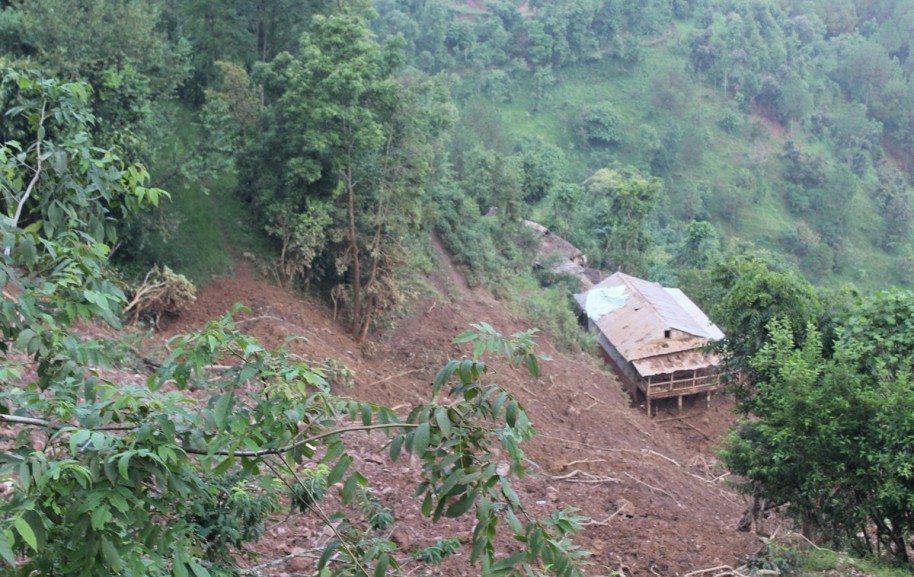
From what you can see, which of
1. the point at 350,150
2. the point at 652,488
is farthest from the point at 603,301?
the point at 652,488

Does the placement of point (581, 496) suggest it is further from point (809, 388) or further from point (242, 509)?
point (242, 509)

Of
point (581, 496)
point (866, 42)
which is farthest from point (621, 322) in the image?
point (866, 42)

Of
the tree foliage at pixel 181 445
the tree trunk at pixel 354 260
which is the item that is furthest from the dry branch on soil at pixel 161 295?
the tree foliage at pixel 181 445

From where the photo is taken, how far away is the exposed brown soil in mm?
8231

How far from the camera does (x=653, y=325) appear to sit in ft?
70.9

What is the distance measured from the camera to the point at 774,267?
22516mm

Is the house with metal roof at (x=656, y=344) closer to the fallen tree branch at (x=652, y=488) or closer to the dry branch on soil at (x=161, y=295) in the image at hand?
the fallen tree branch at (x=652, y=488)

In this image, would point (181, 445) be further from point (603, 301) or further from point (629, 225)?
point (629, 225)

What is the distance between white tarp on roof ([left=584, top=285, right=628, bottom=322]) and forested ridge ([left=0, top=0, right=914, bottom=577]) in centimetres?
112

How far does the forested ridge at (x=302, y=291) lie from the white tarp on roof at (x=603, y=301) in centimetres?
112

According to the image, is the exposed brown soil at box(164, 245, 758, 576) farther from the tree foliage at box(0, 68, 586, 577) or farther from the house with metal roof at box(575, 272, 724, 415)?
the tree foliage at box(0, 68, 586, 577)

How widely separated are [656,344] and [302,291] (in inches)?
368

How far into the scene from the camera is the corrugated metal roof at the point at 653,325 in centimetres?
2107

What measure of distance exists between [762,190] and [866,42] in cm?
2045
